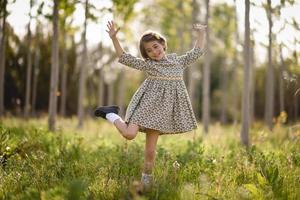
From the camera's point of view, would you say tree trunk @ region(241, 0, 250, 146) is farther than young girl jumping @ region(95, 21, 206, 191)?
Yes

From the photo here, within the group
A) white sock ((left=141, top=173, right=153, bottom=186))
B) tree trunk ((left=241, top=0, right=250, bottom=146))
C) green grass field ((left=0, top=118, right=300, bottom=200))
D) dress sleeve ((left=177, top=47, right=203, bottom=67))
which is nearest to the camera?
green grass field ((left=0, top=118, right=300, bottom=200))

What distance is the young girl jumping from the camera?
441cm

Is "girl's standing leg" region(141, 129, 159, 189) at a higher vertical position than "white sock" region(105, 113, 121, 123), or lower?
lower

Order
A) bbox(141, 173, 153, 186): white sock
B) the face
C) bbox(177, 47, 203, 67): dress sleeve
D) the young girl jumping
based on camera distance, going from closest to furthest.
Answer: bbox(141, 173, 153, 186): white sock, the young girl jumping, the face, bbox(177, 47, 203, 67): dress sleeve

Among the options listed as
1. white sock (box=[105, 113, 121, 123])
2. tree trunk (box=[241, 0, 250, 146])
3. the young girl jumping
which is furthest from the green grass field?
tree trunk (box=[241, 0, 250, 146])

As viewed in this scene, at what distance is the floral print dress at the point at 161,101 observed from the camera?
14.5 ft

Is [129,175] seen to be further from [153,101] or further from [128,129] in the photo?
[153,101]

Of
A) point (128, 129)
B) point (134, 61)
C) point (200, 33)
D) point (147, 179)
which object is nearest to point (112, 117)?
point (128, 129)

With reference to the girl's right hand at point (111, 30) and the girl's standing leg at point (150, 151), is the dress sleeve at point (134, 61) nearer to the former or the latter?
the girl's right hand at point (111, 30)

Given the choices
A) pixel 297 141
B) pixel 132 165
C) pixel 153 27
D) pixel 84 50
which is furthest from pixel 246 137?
pixel 153 27

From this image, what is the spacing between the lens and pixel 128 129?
438 centimetres

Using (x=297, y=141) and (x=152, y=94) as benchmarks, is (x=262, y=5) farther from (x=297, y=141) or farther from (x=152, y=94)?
(x=152, y=94)

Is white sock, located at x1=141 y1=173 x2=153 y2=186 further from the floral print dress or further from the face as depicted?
the face

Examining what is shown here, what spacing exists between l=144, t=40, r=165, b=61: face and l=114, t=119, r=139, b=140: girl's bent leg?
71 centimetres
